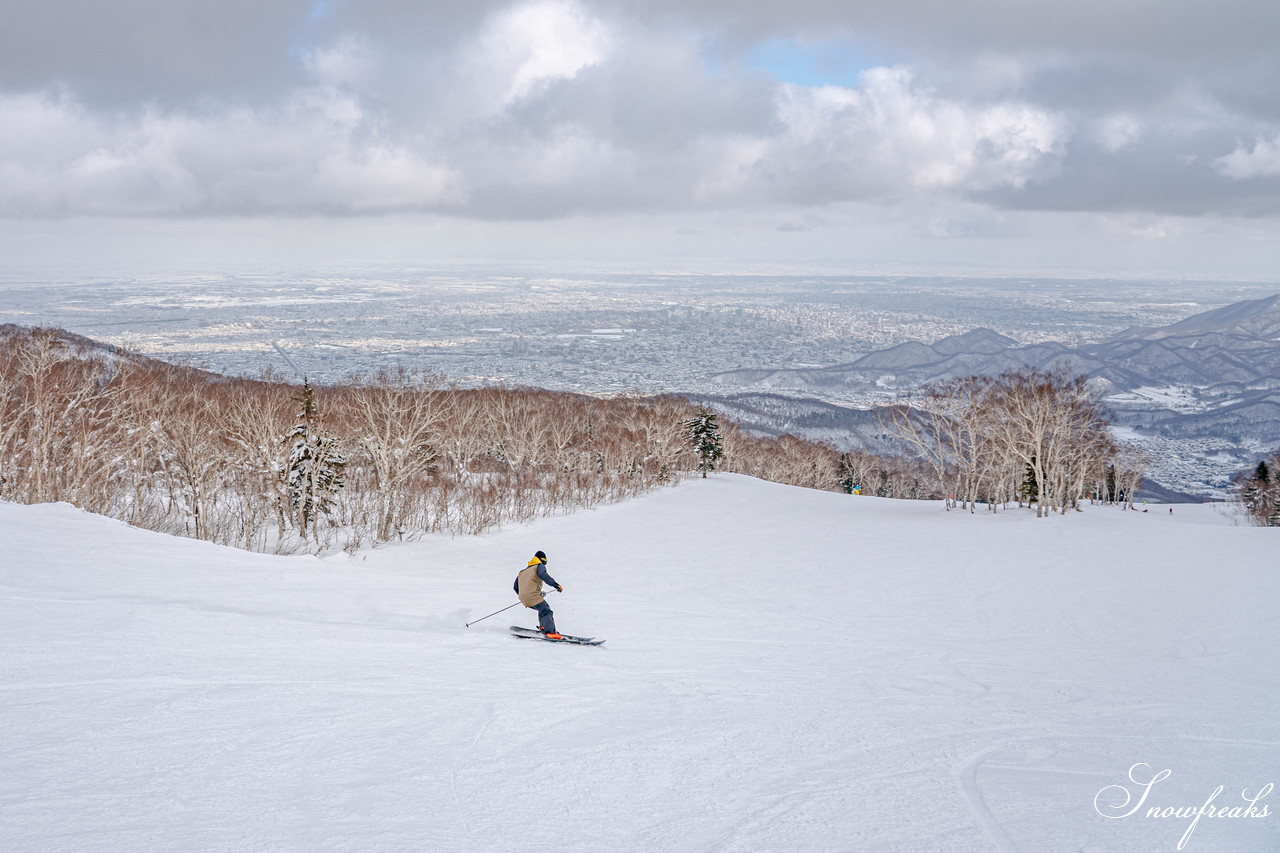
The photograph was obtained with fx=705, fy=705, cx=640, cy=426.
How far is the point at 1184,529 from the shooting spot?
98.4 ft

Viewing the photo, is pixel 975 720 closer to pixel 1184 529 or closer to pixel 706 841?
pixel 706 841

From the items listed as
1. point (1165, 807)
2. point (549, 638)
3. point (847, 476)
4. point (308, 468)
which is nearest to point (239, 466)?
point (308, 468)

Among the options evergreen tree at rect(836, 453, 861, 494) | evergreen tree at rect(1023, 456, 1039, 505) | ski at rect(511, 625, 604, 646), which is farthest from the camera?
evergreen tree at rect(836, 453, 861, 494)

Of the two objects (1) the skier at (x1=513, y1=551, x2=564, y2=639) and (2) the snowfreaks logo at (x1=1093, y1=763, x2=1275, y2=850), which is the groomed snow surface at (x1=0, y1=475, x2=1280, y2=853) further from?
(1) the skier at (x1=513, y1=551, x2=564, y2=639)

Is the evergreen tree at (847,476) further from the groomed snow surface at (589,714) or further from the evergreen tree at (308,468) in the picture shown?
the groomed snow surface at (589,714)

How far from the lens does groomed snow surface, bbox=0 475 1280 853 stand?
5.40 m

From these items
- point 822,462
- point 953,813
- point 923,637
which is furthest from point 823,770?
point 822,462

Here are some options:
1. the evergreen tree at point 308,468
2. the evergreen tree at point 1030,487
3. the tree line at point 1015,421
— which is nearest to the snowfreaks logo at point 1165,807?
the evergreen tree at point 308,468

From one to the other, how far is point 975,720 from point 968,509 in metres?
36.2

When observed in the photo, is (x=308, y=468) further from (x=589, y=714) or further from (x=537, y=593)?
(x=589, y=714)

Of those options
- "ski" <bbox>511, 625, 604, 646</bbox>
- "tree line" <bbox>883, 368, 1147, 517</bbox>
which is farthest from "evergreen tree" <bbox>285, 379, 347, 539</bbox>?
"tree line" <bbox>883, 368, 1147, 517</bbox>

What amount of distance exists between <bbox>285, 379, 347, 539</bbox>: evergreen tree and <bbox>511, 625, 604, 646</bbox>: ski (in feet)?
68.7

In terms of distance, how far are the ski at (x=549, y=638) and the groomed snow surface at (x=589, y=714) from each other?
0.25 meters

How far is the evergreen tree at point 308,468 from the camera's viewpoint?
1201 inches
